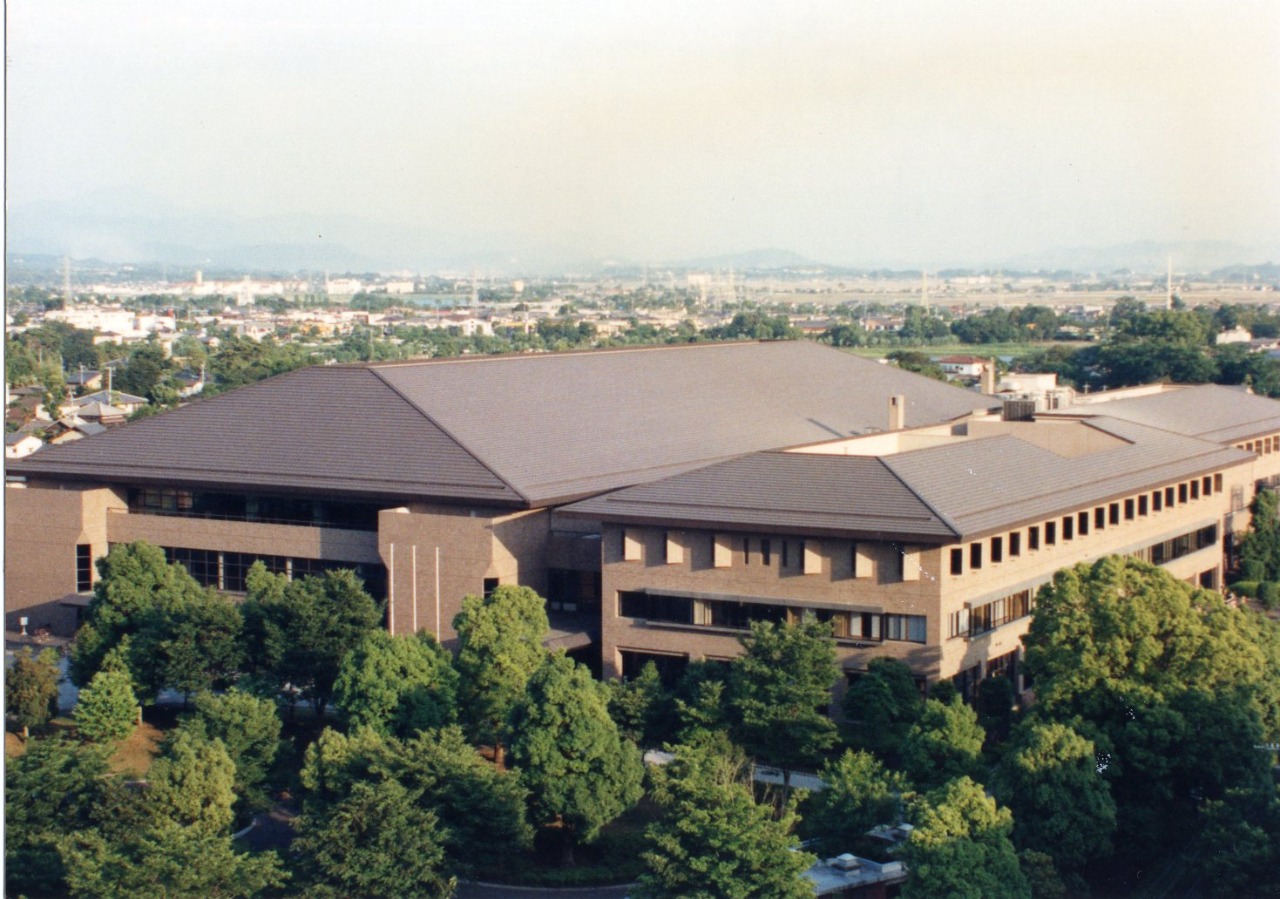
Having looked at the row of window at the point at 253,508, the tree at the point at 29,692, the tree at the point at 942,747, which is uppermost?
the row of window at the point at 253,508

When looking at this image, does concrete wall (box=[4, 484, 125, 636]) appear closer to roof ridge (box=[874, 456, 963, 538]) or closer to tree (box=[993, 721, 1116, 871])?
roof ridge (box=[874, 456, 963, 538])

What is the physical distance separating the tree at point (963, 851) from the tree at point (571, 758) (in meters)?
3.41

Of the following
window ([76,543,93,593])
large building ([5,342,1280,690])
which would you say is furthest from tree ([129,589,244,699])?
window ([76,543,93,593])

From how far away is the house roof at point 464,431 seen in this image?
77.3 feet

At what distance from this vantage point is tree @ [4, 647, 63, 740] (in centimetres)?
1981

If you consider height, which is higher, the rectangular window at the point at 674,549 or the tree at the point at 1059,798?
the rectangular window at the point at 674,549

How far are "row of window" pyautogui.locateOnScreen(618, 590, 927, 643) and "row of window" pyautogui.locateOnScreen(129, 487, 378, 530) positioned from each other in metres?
4.95

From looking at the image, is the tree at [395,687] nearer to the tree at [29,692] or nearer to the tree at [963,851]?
the tree at [29,692]

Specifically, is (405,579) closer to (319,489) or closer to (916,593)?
(319,489)

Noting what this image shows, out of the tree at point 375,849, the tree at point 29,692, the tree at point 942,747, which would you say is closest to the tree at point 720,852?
the tree at point 375,849

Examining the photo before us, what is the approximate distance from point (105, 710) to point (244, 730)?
2499 mm

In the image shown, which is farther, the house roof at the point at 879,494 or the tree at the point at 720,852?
the house roof at the point at 879,494

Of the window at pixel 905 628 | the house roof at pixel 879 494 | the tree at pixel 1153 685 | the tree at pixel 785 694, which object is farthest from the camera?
the house roof at pixel 879 494

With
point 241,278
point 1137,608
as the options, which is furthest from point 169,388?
point 241,278
